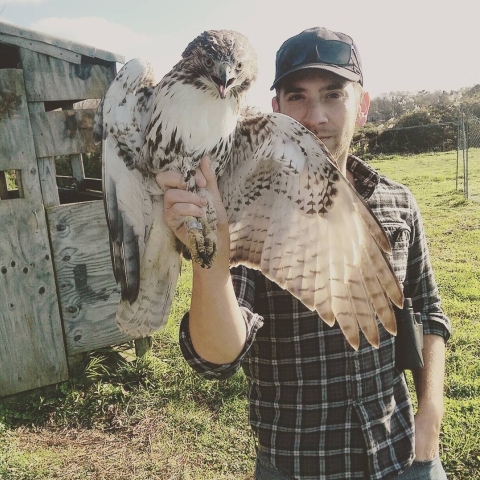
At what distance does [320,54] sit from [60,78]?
2.70 meters

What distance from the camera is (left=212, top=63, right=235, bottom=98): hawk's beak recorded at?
2.37 meters

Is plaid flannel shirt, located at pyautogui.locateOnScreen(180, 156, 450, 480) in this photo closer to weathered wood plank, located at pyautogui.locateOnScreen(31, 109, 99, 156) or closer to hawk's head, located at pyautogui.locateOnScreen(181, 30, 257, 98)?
hawk's head, located at pyautogui.locateOnScreen(181, 30, 257, 98)

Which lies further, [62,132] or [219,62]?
[62,132]

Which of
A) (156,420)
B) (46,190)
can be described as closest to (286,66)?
(46,190)

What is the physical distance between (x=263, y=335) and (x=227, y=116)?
3.46 ft

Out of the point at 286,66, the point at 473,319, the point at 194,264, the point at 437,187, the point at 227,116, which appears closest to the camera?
the point at 194,264

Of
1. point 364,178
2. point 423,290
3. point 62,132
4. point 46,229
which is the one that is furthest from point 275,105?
point 46,229

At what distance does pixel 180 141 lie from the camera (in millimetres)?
2281

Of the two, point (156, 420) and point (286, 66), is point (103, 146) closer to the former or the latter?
point (286, 66)

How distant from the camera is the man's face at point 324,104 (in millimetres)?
2555

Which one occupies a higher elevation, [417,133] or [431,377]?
[417,133]

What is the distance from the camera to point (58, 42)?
4.23m

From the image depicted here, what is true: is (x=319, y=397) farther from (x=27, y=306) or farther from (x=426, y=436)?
(x=27, y=306)

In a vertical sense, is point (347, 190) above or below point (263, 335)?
above
